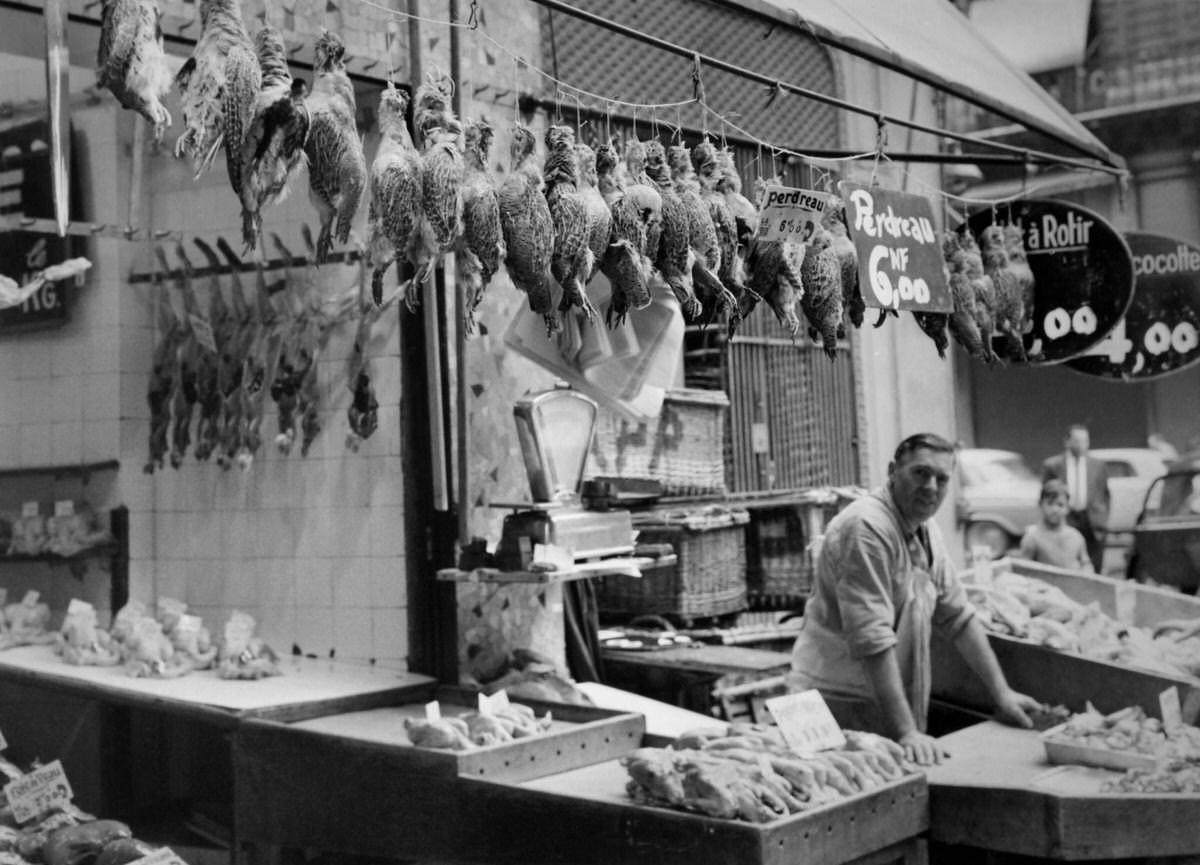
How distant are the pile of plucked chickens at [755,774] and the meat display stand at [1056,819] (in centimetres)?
19

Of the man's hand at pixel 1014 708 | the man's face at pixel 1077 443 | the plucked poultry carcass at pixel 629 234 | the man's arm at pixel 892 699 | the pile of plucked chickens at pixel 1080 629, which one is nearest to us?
the plucked poultry carcass at pixel 629 234

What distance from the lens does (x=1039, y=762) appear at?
4.55m

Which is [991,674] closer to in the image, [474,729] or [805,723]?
[805,723]

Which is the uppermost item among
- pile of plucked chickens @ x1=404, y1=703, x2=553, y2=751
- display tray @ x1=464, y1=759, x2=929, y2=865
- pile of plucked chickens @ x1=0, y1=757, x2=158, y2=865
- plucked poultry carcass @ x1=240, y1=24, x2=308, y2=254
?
plucked poultry carcass @ x1=240, y1=24, x2=308, y2=254

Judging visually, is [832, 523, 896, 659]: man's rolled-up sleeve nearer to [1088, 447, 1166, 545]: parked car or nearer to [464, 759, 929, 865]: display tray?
[464, 759, 929, 865]: display tray

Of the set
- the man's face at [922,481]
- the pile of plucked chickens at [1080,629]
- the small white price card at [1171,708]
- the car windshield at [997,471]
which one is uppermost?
the car windshield at [997,471]

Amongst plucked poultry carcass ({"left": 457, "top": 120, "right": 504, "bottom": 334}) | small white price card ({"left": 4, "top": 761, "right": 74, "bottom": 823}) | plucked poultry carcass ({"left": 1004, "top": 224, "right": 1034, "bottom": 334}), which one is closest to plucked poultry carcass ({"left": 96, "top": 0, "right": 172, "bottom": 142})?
plucked poultry carcass ({"left": 457, "top": 120, "right": 504, "bottom": 334})

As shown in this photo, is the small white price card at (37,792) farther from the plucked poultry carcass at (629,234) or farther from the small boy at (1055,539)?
the small boy at (1055,539)

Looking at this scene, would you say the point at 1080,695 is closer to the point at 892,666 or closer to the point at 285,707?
the point at 892,666

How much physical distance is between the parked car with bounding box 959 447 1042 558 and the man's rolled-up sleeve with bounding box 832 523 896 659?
12.3m

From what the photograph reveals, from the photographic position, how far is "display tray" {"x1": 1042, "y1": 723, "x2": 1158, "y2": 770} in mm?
4316

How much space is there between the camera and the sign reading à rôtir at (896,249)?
195 inches

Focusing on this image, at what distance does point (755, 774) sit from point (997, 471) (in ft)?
50.8

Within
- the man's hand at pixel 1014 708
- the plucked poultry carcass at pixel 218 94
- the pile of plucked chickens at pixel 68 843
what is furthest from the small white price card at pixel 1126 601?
the plucked poultry carcass at pixel 218 94
